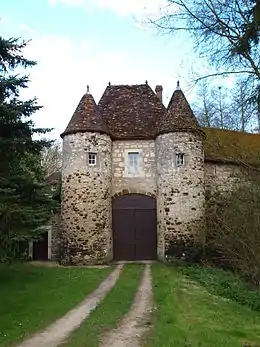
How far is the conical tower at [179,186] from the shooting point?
71.2ft

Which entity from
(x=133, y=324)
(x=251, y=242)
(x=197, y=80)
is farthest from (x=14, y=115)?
(x=251, y=242)

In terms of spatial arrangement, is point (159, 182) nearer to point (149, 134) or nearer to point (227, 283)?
point (149, 134)

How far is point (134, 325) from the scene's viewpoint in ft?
31.3

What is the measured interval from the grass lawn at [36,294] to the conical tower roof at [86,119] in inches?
277

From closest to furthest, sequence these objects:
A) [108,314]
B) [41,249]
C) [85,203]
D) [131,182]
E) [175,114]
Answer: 1. [108,314]
2. [85,203]
3. [175,114]
4. [131,182]
5. [41,249]

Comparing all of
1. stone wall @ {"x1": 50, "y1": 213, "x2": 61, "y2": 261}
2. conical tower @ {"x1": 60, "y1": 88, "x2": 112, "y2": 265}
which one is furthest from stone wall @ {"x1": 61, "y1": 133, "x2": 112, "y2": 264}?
stone wall @ {"x1": 50, "y1": 213, "x2": 61, "y2": 261}

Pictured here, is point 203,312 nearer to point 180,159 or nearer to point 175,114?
point 180,159

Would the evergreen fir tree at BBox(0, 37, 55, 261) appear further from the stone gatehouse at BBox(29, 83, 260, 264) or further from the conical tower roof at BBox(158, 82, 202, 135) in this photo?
the conical tower roof at BBox(158, 82, 202, 135)

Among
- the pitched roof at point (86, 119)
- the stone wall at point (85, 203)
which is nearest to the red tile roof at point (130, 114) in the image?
the pitched roof at point (86, 119)

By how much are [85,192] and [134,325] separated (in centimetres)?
1285

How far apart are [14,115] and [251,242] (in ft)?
27.6

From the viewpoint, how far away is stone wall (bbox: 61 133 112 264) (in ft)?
70.9

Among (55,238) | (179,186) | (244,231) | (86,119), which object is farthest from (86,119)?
(244,231)

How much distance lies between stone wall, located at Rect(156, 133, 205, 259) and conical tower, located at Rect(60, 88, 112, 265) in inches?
116
